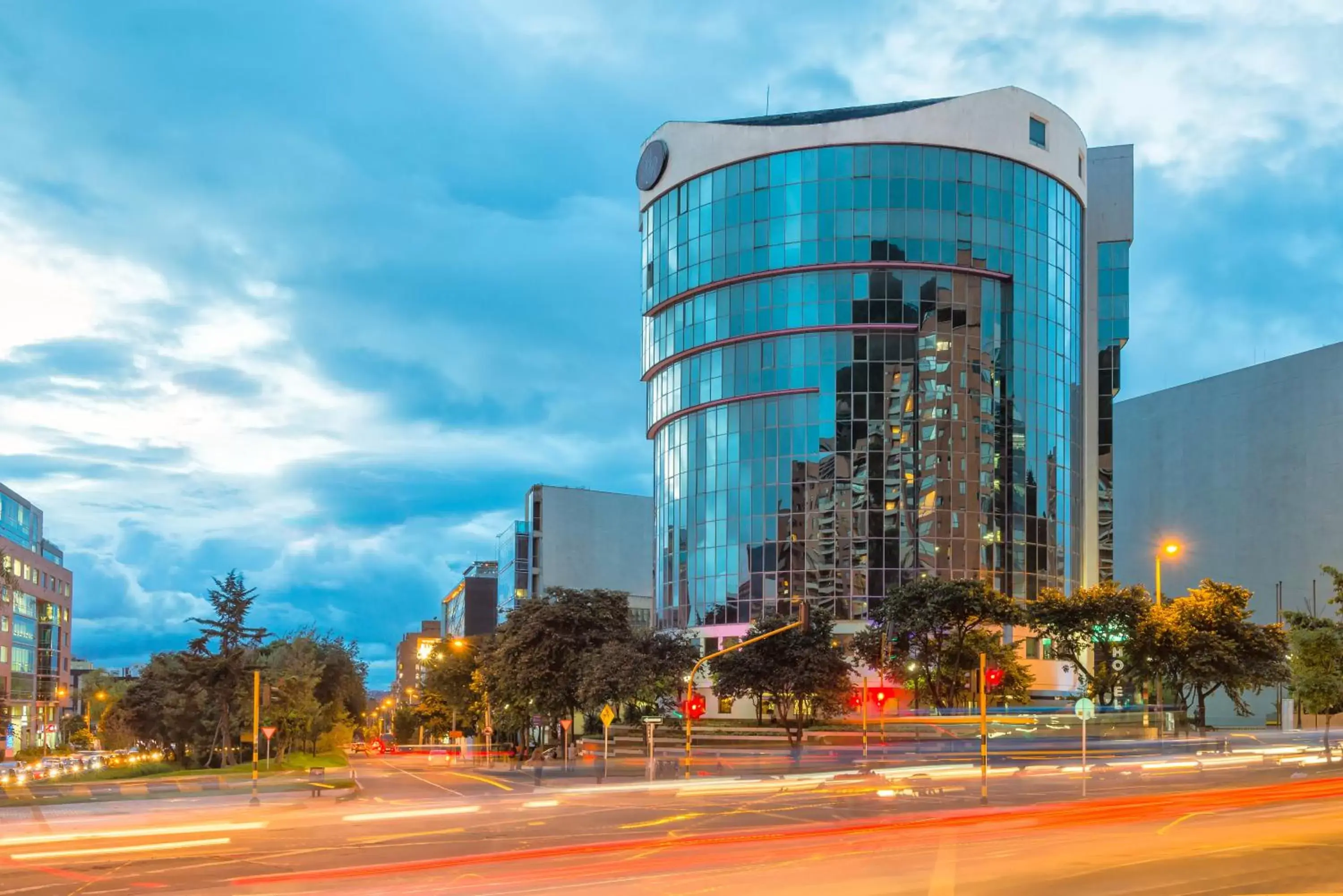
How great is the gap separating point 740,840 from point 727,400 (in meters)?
74.8

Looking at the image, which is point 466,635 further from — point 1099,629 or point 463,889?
point 463,889

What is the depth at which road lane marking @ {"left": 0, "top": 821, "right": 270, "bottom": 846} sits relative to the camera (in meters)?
34.9

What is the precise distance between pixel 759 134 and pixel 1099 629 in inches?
1882

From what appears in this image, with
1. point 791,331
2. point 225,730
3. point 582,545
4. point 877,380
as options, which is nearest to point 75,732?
point 582,545

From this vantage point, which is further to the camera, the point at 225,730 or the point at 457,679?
the point at 457,679

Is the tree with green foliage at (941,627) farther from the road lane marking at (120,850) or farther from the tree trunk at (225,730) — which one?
the road lane marking at (120,850)

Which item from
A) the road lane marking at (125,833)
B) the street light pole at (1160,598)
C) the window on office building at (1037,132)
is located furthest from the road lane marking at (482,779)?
the window on office building at (1037,132)

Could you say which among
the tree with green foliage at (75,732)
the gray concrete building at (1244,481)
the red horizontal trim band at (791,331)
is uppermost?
the red horizontal trim band at (791,331)

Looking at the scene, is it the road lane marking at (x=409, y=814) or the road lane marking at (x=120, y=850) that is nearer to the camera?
the road lane marking at (x=120, y=850)

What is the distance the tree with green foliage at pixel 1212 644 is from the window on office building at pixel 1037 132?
44084 millimetres

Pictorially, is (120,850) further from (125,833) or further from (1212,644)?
(1212,644)

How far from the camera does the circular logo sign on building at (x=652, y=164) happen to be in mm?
110125

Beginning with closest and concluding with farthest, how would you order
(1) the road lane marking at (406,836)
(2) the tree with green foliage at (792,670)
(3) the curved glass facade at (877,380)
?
(1) the road lane marking at (406,836)
(2) the tree with green foliage at (792,670)
(3) the curved glass facade at (877,380)

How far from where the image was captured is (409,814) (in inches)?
1715
